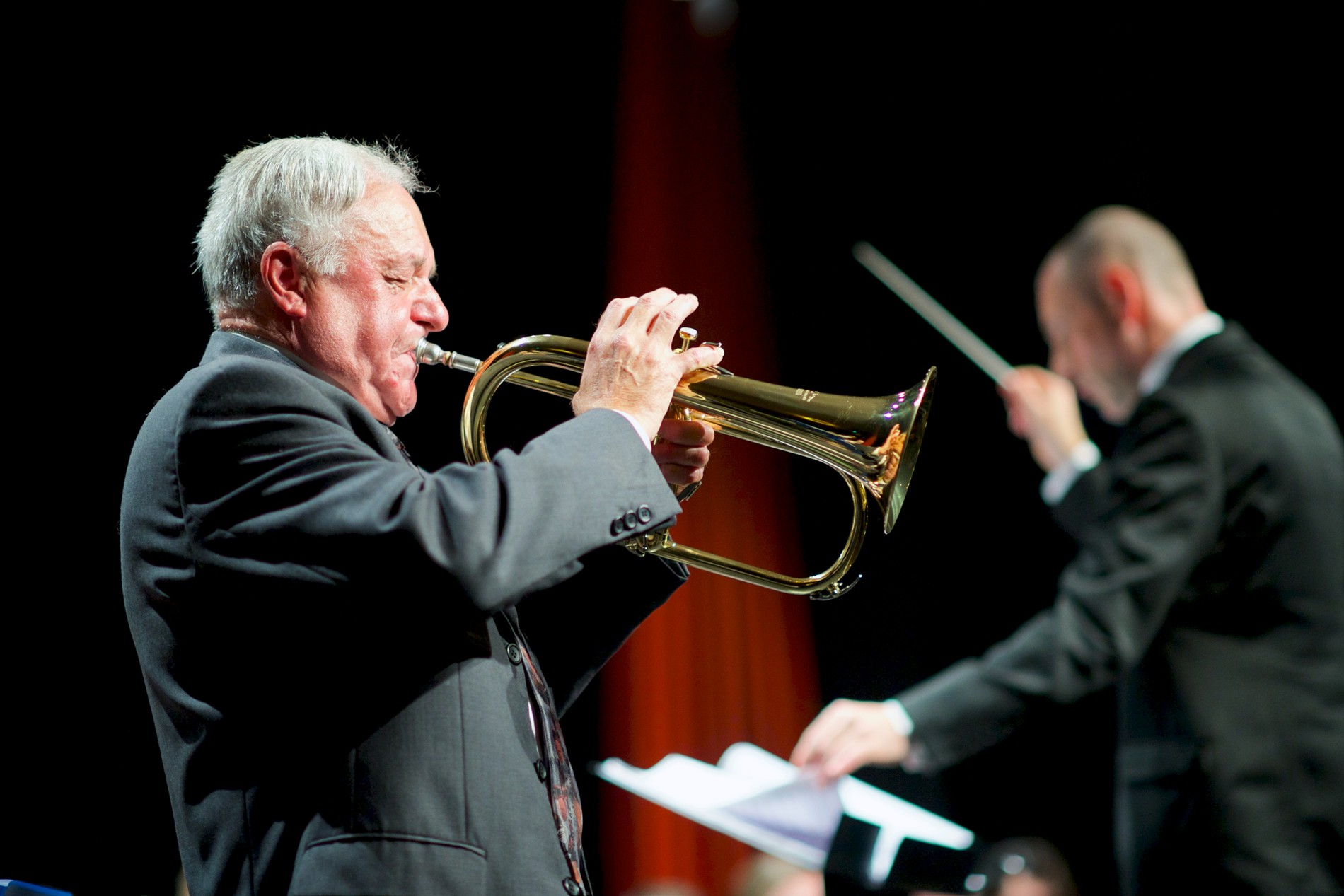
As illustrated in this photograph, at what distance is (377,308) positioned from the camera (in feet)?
6.12

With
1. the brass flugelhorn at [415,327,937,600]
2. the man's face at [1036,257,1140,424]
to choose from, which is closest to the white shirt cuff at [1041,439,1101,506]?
the man's face at [1036,257,1140,424]

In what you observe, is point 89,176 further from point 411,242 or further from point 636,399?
point 636,399

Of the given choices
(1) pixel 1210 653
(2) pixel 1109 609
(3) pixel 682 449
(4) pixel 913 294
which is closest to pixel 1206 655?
(1) pixel 1210 653

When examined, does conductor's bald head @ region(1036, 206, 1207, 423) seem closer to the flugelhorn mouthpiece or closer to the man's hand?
the man's hand

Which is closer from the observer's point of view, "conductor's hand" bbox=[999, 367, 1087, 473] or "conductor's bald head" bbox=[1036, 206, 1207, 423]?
"conductor's bald head" bbox=[1036, 206, 1207, 423]

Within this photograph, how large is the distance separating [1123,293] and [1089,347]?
5.5 inches

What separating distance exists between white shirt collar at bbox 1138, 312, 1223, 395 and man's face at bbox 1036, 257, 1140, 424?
47 millimetres

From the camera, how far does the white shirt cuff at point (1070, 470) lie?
2768mm

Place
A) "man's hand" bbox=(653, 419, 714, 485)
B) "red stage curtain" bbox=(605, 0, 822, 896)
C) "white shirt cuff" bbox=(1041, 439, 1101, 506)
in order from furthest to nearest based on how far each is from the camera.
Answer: "red stage curtain" bbox=(605, 0, 822, 896) → "white shirt cuff" bbox=(1041, 439, 1101, 506) → "man's hand" bbox=(653, 419, 714, 485)

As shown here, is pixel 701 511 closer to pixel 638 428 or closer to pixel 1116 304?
pixel 1116 304

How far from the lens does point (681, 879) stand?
4.99m

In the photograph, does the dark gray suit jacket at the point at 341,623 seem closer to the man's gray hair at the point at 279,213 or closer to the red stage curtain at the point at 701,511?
the man's gray hair at the point at 279,213

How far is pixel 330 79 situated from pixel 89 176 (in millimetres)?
895

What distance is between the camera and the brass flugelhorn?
6.42ft
